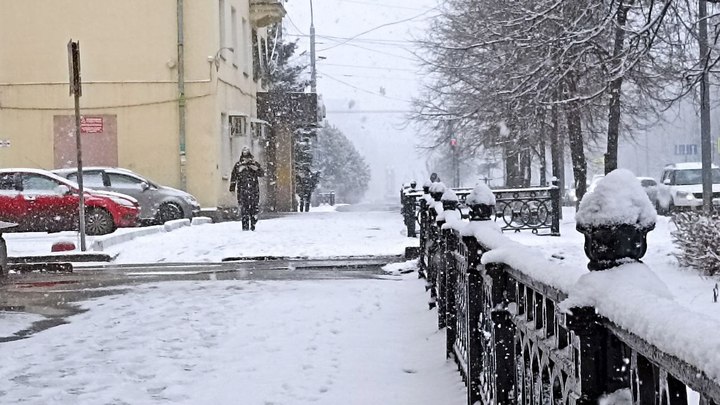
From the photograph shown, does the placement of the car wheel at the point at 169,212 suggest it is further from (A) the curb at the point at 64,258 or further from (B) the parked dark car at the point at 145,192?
(A) the curb at the point at 64,258

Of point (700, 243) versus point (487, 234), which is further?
point (700, 243)

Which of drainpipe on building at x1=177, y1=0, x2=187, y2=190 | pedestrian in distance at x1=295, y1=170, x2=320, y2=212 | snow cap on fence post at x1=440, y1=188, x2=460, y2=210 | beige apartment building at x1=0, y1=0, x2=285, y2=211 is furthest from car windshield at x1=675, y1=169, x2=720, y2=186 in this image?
snow cap on fence post at x1=440, y1=188, x2=460, y2=210

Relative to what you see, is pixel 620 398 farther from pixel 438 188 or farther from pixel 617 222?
pixel 438 188

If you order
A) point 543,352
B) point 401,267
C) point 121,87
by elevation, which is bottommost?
point 401,267

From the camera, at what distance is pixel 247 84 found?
106 feet

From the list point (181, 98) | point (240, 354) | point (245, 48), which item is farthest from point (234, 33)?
point (240, 354)

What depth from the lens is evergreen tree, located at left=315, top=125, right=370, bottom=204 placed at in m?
84.9

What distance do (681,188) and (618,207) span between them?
32784mm

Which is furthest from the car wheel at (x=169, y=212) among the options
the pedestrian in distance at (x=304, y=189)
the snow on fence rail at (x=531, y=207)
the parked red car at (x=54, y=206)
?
the pedestrian in distance at (x=304, y=189)

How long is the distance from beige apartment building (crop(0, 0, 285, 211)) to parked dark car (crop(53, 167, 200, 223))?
3112mm

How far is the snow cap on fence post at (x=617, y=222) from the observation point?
6.39 ft

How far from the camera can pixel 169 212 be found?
22.5m

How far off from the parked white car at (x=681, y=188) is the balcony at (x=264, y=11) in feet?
52.5

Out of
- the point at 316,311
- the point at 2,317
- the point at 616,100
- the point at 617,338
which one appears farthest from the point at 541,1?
the point at 617,338
